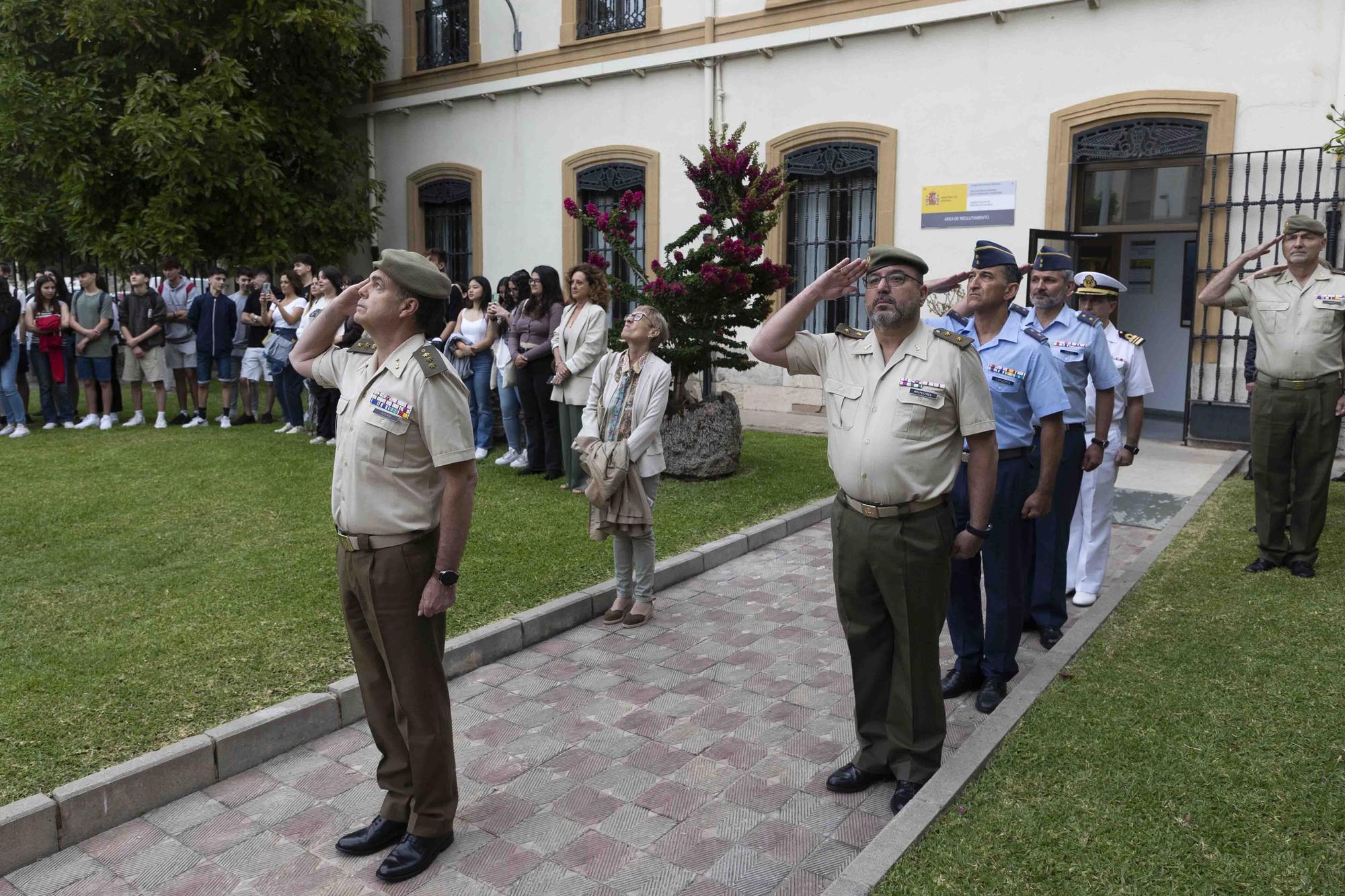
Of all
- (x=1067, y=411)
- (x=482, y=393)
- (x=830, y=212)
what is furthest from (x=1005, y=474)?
(x=830, y=212)

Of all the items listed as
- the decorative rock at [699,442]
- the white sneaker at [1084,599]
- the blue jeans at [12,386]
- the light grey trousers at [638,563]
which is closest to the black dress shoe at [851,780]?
the light grey trousers at [638,563]

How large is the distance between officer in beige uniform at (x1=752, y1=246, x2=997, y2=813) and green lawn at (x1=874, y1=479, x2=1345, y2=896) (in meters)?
0.43

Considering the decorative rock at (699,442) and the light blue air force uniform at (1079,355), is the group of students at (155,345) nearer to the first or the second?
the decorative rock at (699,442)

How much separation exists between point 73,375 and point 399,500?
11198 millimetres

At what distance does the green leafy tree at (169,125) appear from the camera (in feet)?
48.6

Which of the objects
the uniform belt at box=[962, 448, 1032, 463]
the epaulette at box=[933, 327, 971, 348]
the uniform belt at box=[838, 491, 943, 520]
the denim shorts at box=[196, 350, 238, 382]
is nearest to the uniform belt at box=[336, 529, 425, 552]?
the uniform belt at box=[838, 491, 943, 520]

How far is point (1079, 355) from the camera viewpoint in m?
5.58

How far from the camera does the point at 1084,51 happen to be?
11.6 m

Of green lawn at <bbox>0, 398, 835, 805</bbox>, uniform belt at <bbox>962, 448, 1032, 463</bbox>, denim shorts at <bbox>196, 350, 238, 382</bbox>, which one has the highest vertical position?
uniform belt at <bbox>962, 448, 1032, 463</bbox>

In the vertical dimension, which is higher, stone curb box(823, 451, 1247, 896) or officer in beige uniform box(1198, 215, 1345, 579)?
officer in beige uniform box(1198, 215, 1345, 579)

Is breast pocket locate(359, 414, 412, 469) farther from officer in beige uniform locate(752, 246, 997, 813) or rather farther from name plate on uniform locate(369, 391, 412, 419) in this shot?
officer in beige uniform locate(752, 246, 997, 813)

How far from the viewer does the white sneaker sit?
6.41 m

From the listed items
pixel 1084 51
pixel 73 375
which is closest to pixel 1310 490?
pixel 1084 51

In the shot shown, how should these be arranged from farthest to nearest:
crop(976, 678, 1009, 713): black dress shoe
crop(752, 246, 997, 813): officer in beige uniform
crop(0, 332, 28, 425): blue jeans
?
1. crop(0, 332, 28, 425): blue jeans
2. crop(976, 678, 1009, 713): black dress shoe
3. crop(752, 246, 997, 813): officer in beige uniform
